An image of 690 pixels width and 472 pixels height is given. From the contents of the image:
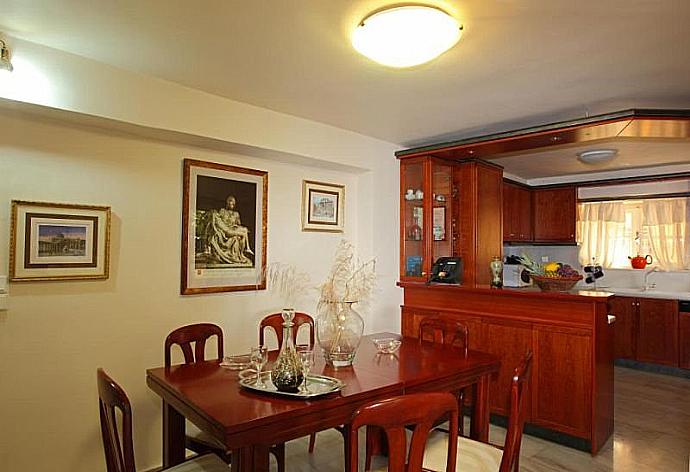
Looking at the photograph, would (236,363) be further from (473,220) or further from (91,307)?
(473,220)

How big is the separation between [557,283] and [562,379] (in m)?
0.69

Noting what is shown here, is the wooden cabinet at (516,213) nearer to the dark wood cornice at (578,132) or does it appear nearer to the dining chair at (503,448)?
the dark wood cornice at (578,132)

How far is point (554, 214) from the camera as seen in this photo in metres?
6.09

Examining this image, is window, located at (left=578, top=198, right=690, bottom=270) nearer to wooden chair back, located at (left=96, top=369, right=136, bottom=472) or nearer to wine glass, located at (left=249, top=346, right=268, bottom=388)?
wine glass, located at (left=249, top=346, right=268, bottom=388)

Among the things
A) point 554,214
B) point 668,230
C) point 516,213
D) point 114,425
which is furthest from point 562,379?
point 554,214

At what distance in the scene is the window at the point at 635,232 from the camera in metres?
5.24

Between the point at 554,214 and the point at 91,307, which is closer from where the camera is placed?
the point at 91,307

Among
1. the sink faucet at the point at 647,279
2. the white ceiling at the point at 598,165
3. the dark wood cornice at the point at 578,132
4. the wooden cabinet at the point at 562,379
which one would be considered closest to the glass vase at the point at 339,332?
the wooden cabinet at the point at 562,379

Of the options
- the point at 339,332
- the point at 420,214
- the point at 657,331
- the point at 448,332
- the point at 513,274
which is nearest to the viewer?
the point at 339,332

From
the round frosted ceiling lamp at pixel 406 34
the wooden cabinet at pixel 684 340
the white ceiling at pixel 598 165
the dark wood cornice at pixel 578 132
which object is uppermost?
the white ceiling at pixel 598 165

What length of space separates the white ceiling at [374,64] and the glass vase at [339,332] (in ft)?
4.41

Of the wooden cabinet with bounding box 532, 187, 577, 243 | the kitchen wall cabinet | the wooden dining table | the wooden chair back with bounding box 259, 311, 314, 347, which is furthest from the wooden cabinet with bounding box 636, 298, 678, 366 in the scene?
the wooden chair back with bounding box 259, 311, 314, 347

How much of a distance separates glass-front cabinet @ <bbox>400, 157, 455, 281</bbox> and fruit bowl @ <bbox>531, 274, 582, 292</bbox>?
3.59 ft


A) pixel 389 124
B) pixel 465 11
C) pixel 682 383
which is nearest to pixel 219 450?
pixel 465 11
